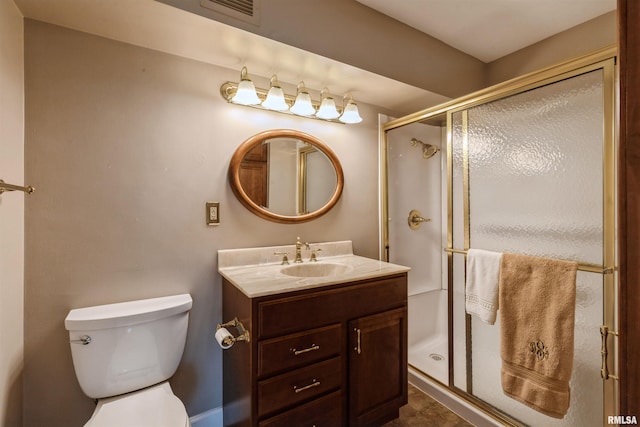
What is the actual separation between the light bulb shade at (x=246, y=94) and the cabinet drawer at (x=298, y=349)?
1.23 metres

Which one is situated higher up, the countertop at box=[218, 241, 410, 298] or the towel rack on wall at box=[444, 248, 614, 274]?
the towel rack on wall at box=[444, 248, 614, 274]

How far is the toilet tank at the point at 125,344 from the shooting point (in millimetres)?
1139

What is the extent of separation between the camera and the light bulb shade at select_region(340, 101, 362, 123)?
6.12ft

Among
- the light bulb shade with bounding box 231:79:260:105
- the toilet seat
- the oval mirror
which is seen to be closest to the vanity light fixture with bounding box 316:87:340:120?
the oval mirror

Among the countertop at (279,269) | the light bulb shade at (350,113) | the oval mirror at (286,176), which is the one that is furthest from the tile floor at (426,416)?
the light bulb shade at (350,113)

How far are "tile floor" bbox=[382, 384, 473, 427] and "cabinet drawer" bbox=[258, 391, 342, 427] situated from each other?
1.51ft

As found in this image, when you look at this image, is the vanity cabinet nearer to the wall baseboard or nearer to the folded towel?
the wall baseboard

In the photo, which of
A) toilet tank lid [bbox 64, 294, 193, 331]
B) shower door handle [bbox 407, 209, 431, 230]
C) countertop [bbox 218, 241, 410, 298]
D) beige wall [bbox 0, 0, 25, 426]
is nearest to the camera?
beige wall [bbox 0, 0, 25, 426]

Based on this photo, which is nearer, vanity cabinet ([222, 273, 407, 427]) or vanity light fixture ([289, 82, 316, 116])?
vanity cabinet ([222, 273, 407, 427])

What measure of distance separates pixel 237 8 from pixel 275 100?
0.46m

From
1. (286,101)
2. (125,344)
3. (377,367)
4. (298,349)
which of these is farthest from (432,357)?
(286,101)

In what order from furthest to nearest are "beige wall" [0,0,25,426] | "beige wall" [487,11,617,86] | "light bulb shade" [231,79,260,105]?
"beige wall" [487,11,617,86]
"light bulb shade" [231,79,260,105]
"beige wall" [0,0,25,426]

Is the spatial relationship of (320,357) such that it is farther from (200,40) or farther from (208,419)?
(200,40)

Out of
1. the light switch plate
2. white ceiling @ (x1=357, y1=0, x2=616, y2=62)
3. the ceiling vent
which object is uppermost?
white ceiling @ (x1=357, y1=0, x2=616, y2=62)
